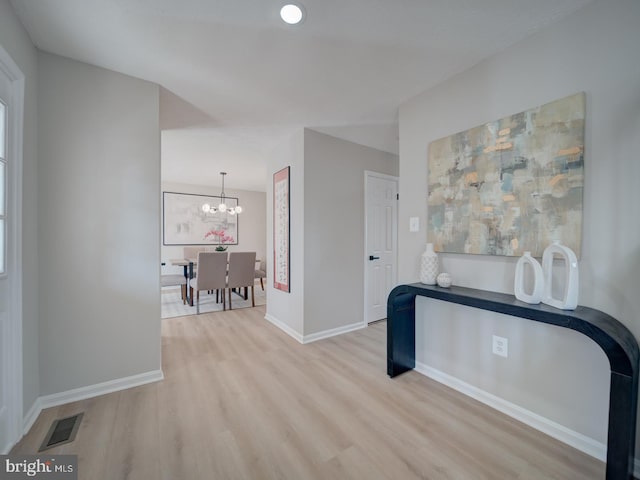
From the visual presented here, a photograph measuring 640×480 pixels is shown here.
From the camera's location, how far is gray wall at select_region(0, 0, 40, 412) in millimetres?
1551

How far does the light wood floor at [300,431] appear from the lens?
1.29 meters

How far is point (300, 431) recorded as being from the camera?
1.55 meters

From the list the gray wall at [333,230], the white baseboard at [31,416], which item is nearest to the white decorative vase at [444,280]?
the gray wall at [333,230]

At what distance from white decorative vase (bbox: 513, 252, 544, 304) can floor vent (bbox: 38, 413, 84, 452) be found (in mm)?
2717

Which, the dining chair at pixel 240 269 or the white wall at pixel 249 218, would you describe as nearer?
the dining chair at pixel 240 269

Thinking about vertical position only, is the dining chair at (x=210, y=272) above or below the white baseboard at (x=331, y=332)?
above

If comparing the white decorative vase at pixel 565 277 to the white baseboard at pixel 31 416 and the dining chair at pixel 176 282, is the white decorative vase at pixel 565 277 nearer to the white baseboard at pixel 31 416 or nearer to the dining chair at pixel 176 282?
the white baseboard at pixel 31 416

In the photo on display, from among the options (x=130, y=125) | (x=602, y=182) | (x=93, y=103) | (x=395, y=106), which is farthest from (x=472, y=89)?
(x=93, y=103)

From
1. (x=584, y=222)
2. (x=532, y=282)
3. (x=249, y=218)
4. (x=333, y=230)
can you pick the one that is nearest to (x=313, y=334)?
(x=333, y=230)

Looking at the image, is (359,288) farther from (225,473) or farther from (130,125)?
(130,125)

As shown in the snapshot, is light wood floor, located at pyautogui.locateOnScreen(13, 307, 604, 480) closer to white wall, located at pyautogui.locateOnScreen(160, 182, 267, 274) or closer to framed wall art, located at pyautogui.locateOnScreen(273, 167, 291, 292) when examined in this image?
framed wall art, located at pyautogui.locateOnScreen(273, 167, 291, 292)

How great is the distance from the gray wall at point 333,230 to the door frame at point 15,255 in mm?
2117

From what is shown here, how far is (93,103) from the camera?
191cm

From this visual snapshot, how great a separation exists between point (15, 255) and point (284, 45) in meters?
2.04
